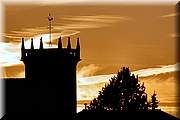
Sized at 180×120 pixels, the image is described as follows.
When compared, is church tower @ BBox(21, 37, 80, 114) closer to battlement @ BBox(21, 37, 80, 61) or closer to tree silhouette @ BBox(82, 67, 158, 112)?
battlement @ BBox(21, 37, 80, 61)

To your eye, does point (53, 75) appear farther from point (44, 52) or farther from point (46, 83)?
point (46, 83)

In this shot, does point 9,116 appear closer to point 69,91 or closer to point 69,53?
point 69,91

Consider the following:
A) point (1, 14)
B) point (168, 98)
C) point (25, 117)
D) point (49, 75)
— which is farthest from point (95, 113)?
point (1, 14)

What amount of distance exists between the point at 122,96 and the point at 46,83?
6.14m

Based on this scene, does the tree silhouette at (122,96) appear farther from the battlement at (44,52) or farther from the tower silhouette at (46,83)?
the battlement at (44,52)

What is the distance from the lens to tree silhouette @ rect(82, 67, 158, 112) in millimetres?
17297

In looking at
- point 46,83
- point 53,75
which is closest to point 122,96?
point 53,75

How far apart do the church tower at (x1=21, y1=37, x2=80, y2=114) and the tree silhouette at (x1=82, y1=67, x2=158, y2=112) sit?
0.90 meters

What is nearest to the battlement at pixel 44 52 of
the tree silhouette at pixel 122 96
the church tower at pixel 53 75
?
the church tower at pixel 53 75

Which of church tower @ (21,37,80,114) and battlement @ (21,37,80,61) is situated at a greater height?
battlement @ (21,37,80,61)

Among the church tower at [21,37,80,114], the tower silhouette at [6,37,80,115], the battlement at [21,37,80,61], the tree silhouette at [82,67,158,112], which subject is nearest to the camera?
the tower silhouette at [6,37,80,115]

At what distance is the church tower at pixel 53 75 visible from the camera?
48.1ft

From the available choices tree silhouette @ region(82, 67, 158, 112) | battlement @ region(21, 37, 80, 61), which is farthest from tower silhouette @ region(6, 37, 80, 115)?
tree silhouette @ region(82, 67, 158, 112)

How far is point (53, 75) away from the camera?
16.2 m
